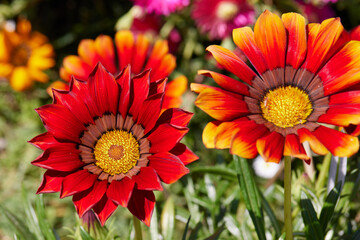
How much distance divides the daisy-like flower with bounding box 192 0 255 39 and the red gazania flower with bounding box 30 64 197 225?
1065 mm

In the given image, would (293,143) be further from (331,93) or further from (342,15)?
(342,15)

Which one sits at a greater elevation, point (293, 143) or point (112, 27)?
point (112, 27)

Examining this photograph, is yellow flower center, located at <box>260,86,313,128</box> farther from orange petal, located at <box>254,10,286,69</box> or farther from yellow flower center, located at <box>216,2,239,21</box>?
yellow flower center, located at <box>216,2,239,21</box>

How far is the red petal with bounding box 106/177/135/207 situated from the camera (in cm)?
71

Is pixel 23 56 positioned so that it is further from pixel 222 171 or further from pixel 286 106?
pixel 286 106

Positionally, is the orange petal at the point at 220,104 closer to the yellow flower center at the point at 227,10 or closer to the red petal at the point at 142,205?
the red petal at the point at 142,205

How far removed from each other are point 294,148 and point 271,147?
0.13 ft

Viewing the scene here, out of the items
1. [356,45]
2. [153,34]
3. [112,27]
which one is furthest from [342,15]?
[356,45]

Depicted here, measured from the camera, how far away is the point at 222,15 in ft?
5.98

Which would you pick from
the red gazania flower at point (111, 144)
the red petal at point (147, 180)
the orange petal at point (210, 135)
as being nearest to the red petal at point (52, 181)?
the red gazania flower at point (111, 144)

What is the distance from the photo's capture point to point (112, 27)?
2.38 m

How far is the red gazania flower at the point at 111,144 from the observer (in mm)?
753

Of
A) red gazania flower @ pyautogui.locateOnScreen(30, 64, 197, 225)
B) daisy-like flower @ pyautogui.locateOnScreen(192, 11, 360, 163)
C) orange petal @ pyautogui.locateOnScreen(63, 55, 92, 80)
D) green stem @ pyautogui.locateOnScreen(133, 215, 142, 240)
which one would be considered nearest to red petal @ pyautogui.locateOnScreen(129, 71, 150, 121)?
red gazania flower @ pyautogui.locateOnScreen(30, 64, 197, 225)

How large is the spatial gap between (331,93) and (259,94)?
0.14 meters
